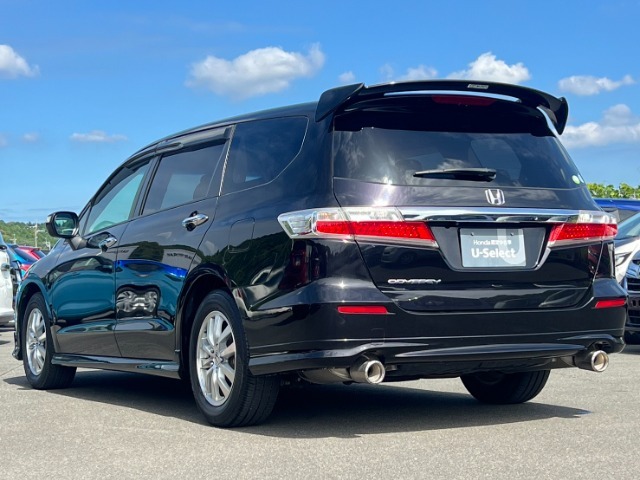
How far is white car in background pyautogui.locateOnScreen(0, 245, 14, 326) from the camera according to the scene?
50.0 feet

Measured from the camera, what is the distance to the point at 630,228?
13445mm

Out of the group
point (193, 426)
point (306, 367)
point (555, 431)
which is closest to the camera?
point (306, 367)

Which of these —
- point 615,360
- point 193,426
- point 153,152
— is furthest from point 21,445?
point 615,360

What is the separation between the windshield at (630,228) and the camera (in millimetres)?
13188

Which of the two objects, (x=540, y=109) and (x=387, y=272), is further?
(x=540, y=109)

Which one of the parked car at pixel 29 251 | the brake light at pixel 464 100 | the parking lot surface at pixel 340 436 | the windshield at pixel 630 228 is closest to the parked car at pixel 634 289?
the windshield at pixel 630 228

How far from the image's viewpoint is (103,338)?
8.19m

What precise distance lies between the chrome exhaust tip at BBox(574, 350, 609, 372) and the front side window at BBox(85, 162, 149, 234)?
3510 millimetres

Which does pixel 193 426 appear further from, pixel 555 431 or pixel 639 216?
pixel 639 216

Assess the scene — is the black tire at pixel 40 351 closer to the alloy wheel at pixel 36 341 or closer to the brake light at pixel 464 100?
the alloy wheel at pixel 36 341

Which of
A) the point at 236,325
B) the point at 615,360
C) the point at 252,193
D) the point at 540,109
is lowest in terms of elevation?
the point at 615,360

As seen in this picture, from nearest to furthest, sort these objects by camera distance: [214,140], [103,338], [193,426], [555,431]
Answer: [555,431]
[193,426]
[214,140]
[103,338]

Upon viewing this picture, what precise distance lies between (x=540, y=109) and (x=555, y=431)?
1941 mm

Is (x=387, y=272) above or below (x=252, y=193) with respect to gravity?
below
